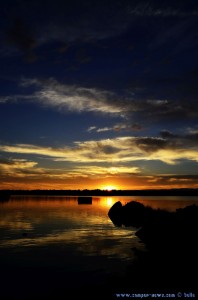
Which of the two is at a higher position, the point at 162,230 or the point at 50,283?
the point at 162,230

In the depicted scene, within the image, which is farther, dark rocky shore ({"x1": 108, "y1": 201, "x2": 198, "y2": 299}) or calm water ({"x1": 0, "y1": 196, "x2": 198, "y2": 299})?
calm water ({"x1": 0, "y1": 196, "x2": 198, "y2": 299})

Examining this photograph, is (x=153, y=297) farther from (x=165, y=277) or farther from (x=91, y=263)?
(x=91, y=263)

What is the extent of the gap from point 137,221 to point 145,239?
2452 cm

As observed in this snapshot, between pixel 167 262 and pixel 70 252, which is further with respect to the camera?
pixel 70 252

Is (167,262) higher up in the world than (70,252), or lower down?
higher up

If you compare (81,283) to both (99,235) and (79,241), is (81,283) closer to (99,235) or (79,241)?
(79,241)

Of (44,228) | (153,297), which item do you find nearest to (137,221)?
(44,228)

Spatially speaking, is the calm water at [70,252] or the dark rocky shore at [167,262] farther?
the calm water at [70,252]

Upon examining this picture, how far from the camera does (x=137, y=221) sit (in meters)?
58.0

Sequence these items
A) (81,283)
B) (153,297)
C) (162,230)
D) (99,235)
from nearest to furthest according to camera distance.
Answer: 1. (153,297)
2. (81,283)
3. (162,230)
4. (99,235)

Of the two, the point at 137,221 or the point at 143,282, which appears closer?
the point at 143,282

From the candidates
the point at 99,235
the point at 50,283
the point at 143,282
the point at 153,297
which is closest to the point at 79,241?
the point at 99,235

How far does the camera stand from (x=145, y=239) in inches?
1331

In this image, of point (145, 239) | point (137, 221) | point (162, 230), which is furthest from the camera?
point (137, 221)
